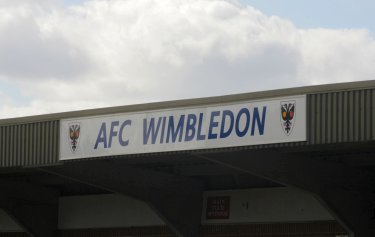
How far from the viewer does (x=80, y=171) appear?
25.8 meters

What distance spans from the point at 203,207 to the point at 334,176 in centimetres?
616

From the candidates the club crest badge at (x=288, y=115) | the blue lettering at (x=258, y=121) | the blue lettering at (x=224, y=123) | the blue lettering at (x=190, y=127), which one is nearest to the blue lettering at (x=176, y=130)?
the blue lettering at (x=190, y=127)

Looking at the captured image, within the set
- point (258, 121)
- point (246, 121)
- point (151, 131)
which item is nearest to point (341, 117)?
point (258, 121)

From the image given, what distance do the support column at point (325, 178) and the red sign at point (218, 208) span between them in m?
4.85

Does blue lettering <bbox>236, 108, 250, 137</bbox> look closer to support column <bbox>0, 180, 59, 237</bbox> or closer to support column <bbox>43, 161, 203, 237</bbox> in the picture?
support column <bbox>43, 161, 203, 237</bbox>

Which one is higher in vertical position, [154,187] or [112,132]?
[112,132]

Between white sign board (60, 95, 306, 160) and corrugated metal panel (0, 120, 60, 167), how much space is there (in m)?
0.46

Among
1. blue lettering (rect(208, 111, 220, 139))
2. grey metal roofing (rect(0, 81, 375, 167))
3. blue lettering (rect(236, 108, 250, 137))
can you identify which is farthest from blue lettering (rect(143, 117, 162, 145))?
blue lettering (rect(236, 108, 250, 137))

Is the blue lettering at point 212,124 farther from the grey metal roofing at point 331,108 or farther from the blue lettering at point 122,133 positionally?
the blue lettering at point 122,133

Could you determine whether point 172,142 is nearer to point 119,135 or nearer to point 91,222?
point 119,135

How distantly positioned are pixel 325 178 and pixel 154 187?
5.80m

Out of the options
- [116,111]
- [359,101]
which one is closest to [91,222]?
[116,111]

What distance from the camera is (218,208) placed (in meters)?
29.4

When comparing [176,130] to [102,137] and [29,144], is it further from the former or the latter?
[29,144]
